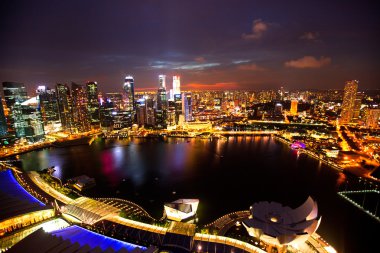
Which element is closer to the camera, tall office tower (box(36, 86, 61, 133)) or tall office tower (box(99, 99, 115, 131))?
tall office tower (box(99, 99, 115, 131))

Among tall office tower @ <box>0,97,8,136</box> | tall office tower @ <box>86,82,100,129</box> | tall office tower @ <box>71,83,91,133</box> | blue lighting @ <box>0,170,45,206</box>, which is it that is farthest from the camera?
tall office tower @ <box>86,82,100,129</box>

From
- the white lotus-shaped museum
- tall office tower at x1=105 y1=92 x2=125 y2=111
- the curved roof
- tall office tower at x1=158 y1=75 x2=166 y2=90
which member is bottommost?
the curved roof

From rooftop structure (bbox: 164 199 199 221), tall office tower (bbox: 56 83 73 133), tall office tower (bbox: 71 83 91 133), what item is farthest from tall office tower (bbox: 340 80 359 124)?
tall office tower (bbox: 56 83 73 133)

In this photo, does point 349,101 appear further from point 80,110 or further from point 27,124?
point 27,124

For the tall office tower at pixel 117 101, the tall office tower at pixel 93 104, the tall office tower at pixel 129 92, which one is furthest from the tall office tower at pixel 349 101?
the tall office tower at pixel 117 101

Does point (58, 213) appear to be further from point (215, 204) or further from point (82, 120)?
point (82, 120)

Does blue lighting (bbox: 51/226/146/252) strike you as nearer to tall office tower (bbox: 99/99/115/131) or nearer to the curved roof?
the curved roof

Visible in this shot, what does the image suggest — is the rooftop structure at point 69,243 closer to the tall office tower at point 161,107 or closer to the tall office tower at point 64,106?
the tall office tower at point 161,107

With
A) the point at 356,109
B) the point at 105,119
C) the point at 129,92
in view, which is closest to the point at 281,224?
the point at 105,119
